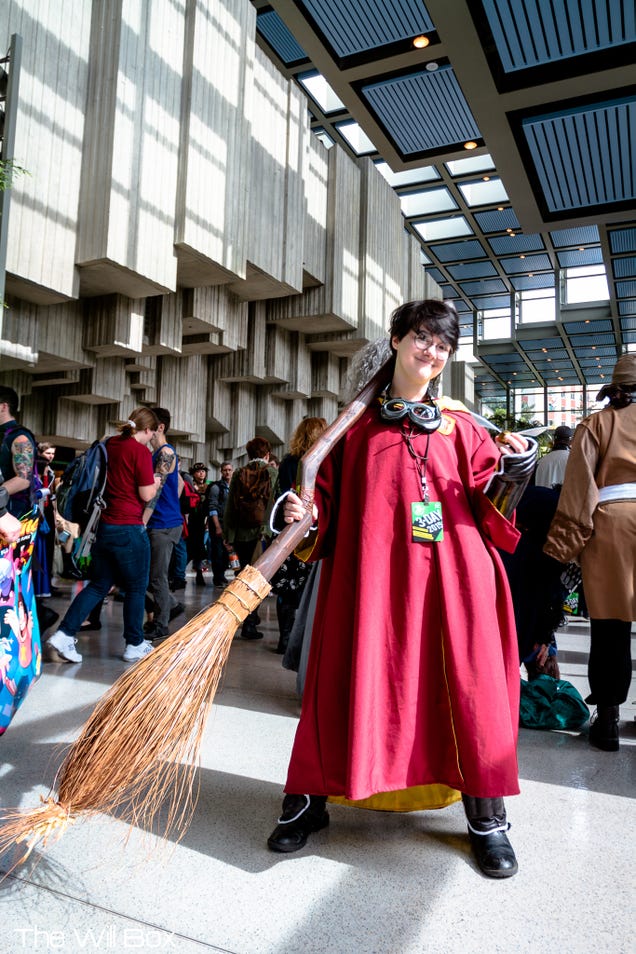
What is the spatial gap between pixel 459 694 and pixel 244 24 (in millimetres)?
9150

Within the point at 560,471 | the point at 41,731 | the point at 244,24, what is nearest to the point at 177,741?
the point at 41,731

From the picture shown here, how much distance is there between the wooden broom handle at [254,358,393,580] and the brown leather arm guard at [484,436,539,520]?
436mm

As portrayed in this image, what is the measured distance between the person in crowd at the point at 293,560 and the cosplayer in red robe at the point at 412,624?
2.09 metres

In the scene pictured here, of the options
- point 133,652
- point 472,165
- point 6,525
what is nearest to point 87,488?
point 133,652

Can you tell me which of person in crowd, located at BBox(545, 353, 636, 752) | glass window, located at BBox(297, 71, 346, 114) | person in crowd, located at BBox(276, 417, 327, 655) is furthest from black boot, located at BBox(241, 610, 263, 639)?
glass window, located at BBox(297, 71, 346, 114)

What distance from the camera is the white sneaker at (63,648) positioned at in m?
3.95

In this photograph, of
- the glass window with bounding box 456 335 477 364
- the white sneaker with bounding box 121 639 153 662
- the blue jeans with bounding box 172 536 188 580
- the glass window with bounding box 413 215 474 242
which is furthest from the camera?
the glass window with bounding box 456 335 477 364

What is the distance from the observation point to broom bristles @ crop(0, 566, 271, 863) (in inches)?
58.8

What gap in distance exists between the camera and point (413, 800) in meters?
2.04

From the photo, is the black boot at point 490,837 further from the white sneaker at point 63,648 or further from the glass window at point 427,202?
the glass window at point 427,202

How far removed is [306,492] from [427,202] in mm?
15175

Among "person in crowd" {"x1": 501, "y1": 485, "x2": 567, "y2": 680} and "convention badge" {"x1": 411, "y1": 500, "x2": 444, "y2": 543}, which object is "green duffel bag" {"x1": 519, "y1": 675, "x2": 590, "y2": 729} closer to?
"person in crowd" {"x1": 501, "y1": 485, "x2": 567, "y2": 680}

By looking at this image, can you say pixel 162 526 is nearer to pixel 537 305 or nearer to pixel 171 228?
pixel 171 228

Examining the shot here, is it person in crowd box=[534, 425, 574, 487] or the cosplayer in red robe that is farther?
person in crowd box=[534, 425, 574, 487]
